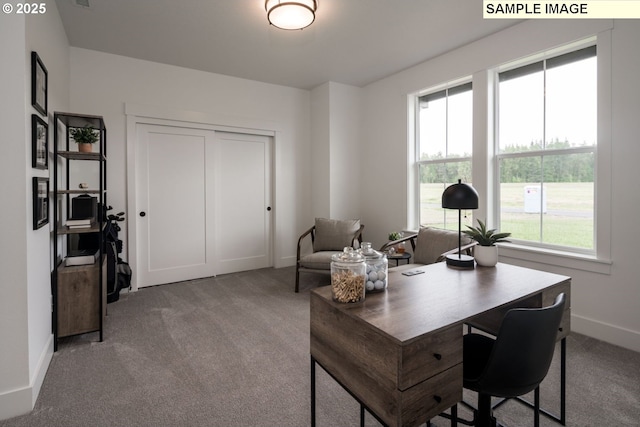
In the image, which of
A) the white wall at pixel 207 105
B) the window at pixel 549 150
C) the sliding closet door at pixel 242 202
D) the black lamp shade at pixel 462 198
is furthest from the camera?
the sliding closet door at pixel 242 202

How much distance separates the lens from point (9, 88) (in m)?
1.85

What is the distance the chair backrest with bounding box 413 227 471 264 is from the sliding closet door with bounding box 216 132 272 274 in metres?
2.50

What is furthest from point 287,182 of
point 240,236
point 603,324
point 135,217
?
point 603,324

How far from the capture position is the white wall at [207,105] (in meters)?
3.86

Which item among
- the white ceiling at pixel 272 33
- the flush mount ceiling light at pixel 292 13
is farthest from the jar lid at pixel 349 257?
the white ceiling at pixel 272 33

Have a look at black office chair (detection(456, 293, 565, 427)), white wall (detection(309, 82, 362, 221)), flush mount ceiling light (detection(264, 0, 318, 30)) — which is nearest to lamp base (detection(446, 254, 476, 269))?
black office chair (detection(456, 293, 565, 427))

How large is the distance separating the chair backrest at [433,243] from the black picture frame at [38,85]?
348 cm

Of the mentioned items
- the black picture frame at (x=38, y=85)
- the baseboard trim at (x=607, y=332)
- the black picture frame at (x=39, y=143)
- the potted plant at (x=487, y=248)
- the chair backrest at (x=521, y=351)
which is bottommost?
the baseboard trim at (x=607, y=332)

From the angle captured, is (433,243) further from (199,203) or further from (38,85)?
(38,85)

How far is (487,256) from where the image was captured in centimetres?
206

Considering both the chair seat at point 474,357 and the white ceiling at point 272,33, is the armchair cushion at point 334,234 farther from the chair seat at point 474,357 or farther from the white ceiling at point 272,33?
the chair seat at point 474,357

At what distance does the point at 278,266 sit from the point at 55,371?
3.16 m

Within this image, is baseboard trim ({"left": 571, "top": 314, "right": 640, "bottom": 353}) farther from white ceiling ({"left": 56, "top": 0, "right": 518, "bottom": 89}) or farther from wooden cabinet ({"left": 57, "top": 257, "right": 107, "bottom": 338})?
wooden cabinet ({"left": 57, "top": 257, "right": 107, "bottom": 338})

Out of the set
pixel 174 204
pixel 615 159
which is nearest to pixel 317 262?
pixel 174 204
